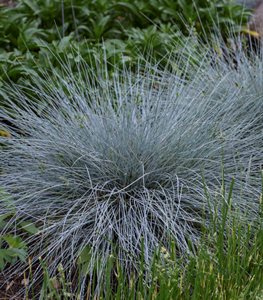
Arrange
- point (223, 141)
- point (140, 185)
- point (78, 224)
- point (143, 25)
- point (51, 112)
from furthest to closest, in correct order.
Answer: point (143, 25), point (51, 112), point (223, 141), point (140, 185), point (78, 224)

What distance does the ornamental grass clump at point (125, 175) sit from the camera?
317 centimetres

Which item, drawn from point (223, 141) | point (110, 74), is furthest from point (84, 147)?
point (110, 74)

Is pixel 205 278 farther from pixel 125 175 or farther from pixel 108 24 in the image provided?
pixel 108 24

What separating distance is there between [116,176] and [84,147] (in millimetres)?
220

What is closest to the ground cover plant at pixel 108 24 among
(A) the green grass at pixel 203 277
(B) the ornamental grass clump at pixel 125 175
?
(B) the ornamental grass clump at pixel 125 175

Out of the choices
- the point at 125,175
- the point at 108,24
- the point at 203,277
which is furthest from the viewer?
the point at 108,24

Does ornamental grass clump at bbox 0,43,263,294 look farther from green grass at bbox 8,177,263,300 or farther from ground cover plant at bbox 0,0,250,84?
ground cover plant at bbox 0,0,250,84

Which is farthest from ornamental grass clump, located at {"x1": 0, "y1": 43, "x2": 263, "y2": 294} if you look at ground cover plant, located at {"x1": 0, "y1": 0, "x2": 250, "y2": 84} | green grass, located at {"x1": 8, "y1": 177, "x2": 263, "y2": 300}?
ground cover plant, located at {"x1": 0, "y1": 0, "x2": 250, "y2": 84}

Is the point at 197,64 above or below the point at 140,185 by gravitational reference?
below

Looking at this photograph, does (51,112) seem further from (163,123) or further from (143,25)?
(143,25)

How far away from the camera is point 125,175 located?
339 centimetres

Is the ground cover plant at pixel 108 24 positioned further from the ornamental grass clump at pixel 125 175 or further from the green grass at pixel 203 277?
the green grass at pixel 203 277

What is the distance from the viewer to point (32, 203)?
3.31m

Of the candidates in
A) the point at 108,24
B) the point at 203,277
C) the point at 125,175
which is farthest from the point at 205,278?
the point at 108,24
